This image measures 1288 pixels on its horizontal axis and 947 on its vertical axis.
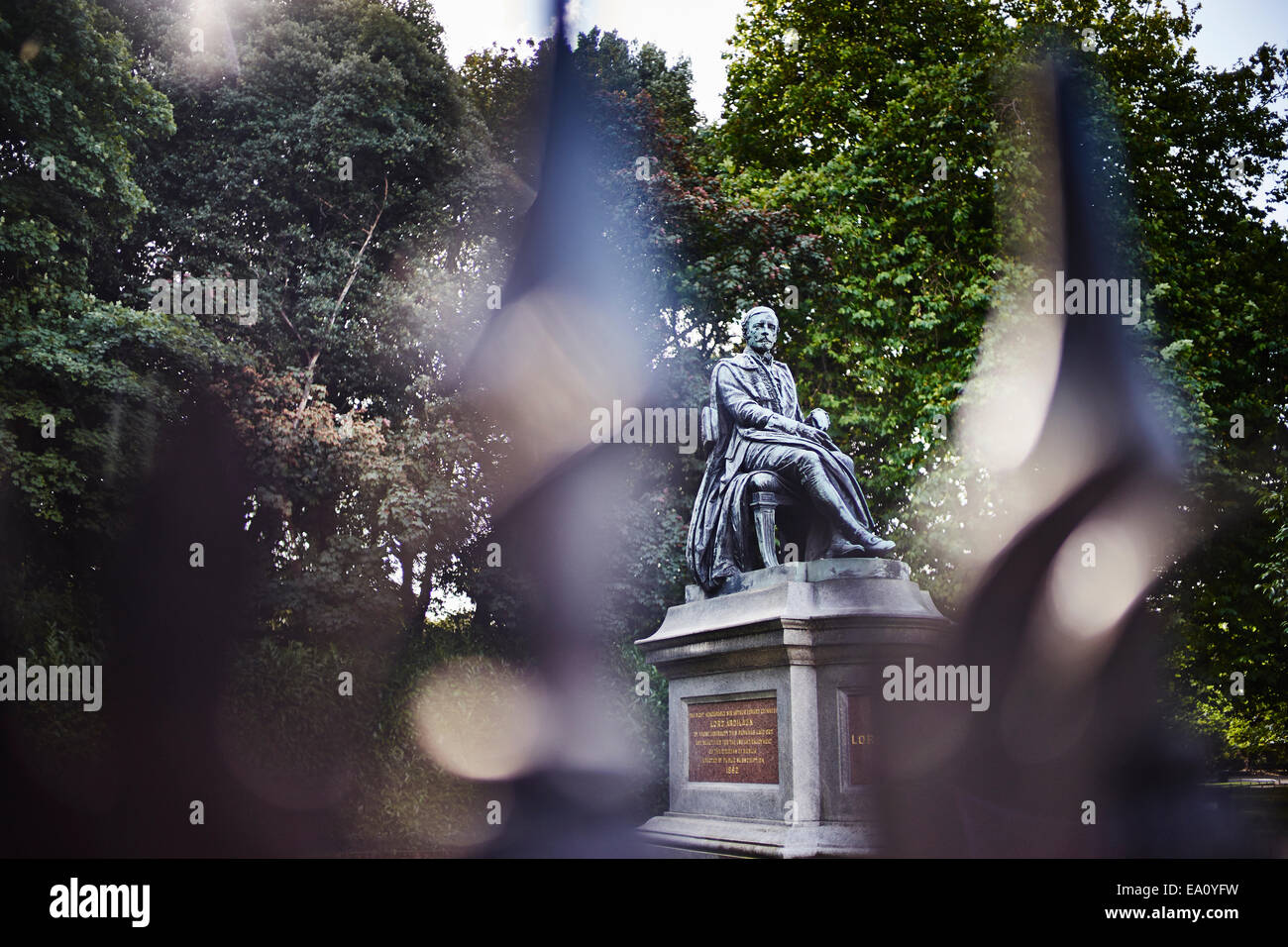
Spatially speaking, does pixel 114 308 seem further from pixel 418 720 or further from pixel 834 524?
pixel 834 524

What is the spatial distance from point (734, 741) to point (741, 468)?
2250mm

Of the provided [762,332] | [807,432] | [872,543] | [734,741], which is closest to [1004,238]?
[762,332]

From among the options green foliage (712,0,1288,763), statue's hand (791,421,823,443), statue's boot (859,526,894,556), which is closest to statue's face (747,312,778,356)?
statue's hand (791,421,823,443)

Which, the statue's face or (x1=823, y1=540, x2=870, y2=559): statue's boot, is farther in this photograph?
the statue's face

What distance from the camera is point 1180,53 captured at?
72.6 ft

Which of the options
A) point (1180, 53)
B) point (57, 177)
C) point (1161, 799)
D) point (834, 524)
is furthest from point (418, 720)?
point (1180, 53)

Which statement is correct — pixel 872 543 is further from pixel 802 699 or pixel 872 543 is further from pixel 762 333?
pixel 762 333

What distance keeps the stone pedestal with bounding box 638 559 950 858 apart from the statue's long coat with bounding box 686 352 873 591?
52 centimetres

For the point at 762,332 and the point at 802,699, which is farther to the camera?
the point at 762,332

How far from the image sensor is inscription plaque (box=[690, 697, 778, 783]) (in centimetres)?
844

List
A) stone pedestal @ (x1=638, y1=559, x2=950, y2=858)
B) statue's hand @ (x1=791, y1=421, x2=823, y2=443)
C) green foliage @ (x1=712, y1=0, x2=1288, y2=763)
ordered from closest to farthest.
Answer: stone pedestal @ (x1=638, y1=559, x2=950, y2=858) → statue's hand @ (x1=791, y1=421, x2=823, y2=443) → green foliage @ (x1=712, y1=0, x2=1288, y2=763)

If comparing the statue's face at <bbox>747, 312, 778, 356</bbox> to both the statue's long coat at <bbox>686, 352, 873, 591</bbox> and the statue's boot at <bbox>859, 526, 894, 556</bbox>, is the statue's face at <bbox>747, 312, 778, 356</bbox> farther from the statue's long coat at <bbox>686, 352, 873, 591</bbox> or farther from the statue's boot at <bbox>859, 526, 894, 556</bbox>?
the statue's boot at <bbox>859, 526, 894, 556</bbox>

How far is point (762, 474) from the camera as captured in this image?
9.30 metres

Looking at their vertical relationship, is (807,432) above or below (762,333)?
below
